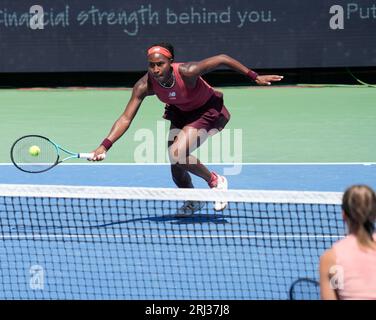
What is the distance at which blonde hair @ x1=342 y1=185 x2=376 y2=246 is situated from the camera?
4277 mm

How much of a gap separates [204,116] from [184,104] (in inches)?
9.6

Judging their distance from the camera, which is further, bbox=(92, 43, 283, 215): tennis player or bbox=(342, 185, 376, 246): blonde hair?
bbox=(92, 43, 283, 215): tennis player

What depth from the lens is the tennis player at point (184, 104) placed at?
8.70m

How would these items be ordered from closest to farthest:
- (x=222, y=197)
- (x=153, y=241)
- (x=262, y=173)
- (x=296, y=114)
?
(x=222, y=197), (x=153, y=241), (x=262, y=173), (x=296, y=114)

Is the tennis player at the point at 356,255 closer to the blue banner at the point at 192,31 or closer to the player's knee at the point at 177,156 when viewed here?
the player's knee at the point at 177,156

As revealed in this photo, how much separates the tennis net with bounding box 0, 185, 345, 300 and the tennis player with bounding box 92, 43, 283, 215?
0.55m

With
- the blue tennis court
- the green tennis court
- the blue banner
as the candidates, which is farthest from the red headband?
the blue banner

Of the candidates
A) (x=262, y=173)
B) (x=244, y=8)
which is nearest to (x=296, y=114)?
(x=244, y=8)

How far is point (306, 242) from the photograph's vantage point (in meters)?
8.16

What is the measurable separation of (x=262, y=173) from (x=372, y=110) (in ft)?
20.2

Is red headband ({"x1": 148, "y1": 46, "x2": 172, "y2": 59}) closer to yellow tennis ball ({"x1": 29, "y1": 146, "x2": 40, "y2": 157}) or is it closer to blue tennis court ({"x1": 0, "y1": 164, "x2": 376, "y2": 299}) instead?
blue tennis court ({"x1": 0, "y1": 164, "x2": 376, "y2": 299})

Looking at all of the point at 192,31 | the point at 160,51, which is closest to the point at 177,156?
Result: the point at 160,51
